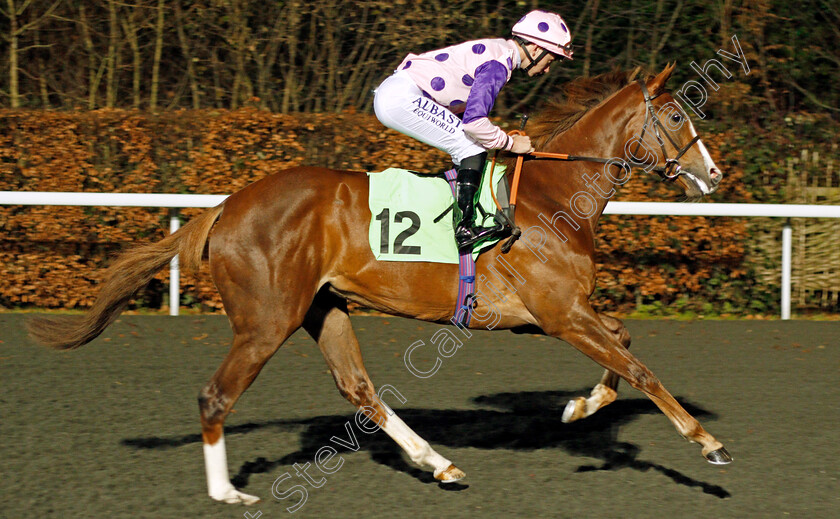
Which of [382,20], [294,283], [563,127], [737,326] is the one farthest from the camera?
[382,20]

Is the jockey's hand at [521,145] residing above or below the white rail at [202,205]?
above

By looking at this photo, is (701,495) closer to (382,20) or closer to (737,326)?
(737,326)

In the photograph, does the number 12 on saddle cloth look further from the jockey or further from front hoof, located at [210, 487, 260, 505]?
front hoof, located at [210, 487, 260, 505]

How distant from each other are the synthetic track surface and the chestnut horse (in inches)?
9.6

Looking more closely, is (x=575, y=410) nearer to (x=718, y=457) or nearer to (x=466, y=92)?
(x=718, y=457)

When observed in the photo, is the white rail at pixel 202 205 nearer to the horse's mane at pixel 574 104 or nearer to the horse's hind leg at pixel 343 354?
the horse's mane at pixel 574 104

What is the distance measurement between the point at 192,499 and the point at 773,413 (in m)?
3.25

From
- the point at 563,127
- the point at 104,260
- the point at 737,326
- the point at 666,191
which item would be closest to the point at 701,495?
the point at 563,127

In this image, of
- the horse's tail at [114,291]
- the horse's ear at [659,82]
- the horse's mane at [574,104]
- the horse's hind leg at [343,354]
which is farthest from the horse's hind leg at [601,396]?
the horse's tail at [114,291]

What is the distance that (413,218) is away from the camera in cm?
410

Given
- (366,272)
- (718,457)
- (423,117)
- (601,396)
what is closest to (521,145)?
(423,117)

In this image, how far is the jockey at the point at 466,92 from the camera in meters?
4.04

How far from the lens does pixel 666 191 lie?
8.16m

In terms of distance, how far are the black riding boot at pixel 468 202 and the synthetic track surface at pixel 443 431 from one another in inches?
42.1
